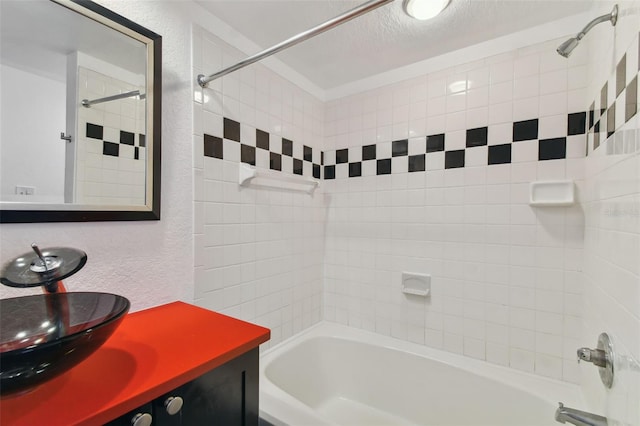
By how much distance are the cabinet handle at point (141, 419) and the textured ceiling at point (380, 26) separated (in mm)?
1542

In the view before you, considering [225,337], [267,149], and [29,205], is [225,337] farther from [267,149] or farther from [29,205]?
[267,149]

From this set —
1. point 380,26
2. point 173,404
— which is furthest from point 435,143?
point 173,404

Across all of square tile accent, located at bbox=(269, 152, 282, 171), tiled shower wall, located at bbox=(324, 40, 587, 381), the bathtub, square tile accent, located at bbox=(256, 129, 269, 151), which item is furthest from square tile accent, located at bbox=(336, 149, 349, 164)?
the bathtub

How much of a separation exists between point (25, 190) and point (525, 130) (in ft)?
6.71

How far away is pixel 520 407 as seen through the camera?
4.41 feet

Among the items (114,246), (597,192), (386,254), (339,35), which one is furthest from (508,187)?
(114,246)

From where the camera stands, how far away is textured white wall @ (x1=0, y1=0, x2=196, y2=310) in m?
0.95

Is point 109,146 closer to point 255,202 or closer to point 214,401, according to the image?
point 255,202

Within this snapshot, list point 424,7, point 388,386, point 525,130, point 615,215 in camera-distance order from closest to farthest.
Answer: point 615,215, point 424,7, point 525,130, point 388,386

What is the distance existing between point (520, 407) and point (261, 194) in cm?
167

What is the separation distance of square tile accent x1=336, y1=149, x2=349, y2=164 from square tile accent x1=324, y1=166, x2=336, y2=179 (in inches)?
2.6

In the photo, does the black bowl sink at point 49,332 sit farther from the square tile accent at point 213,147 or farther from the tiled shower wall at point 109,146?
the square tile accent at point 213,147

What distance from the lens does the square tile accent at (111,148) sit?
996 millimetres

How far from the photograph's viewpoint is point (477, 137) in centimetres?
157
